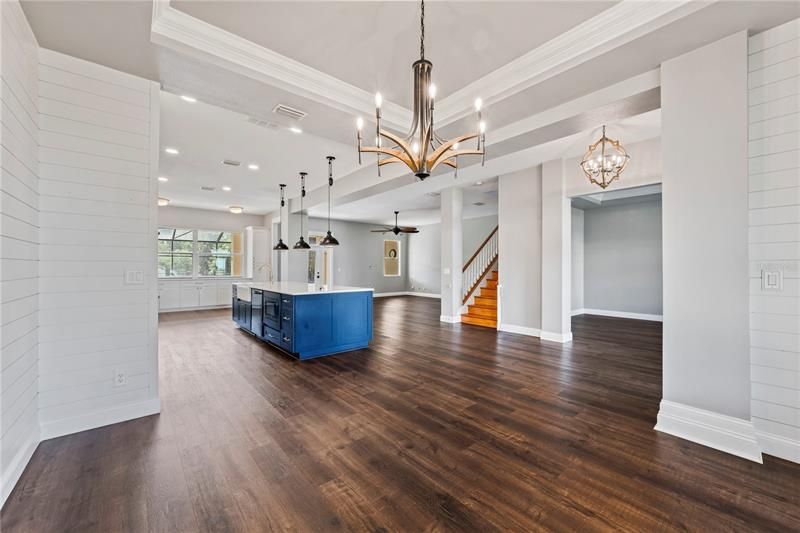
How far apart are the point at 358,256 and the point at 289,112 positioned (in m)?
9.00

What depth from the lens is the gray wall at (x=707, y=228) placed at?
2.23 metres

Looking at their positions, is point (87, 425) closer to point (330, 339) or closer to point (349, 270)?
point (330, 339)

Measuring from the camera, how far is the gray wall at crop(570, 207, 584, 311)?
8.26 metres

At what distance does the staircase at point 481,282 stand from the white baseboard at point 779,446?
4832mm

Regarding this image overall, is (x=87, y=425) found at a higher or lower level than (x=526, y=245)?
lower

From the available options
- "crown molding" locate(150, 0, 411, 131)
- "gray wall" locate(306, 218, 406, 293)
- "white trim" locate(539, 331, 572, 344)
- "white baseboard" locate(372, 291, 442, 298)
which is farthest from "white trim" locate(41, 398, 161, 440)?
"white baseboard" locate(372, 291, 442, 298)

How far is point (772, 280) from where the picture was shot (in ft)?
7.23

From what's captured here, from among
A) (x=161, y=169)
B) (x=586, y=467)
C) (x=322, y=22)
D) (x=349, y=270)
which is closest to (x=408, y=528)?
(x=586, y=467)

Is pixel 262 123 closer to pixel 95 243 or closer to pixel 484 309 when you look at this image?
pixel 95 243

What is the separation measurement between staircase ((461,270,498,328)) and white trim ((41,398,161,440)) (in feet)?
18.4

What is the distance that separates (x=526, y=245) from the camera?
593 cm

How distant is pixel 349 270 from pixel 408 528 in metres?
10.7

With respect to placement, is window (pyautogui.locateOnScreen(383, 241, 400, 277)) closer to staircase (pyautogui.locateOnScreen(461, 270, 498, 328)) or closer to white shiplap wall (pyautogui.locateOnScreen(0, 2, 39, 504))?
staircase (pyautogui.locateOnScreen(461, 270, 498, 328))

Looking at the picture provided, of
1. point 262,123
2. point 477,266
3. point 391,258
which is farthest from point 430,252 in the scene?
point 262,123
